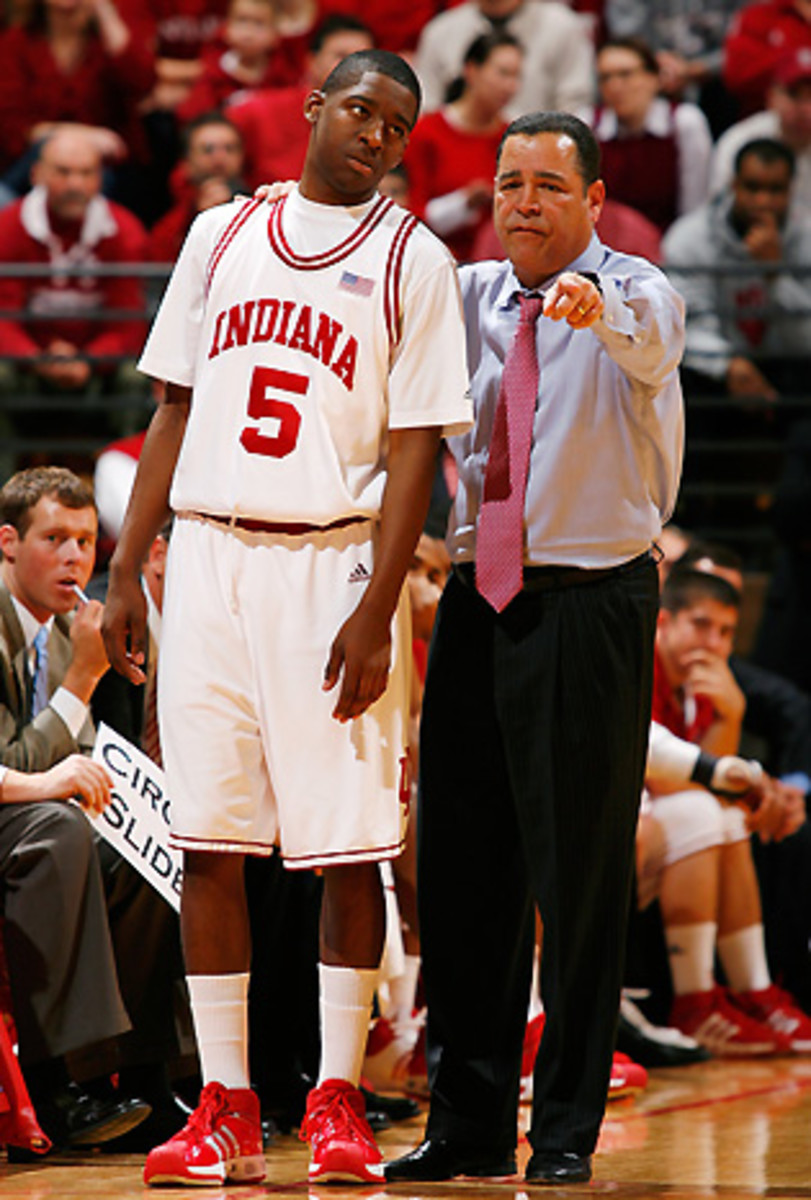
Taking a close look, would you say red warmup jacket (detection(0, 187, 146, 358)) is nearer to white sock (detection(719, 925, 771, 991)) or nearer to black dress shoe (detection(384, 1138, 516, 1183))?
white sock (detection(719, 925, 771, 991))

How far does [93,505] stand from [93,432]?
11.0 ft

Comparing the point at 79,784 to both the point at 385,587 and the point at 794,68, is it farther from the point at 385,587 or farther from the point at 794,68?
the point at 794,68

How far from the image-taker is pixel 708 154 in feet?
29.6

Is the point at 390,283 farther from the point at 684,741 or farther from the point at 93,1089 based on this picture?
the point at 684,741

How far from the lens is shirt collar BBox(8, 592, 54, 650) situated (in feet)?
15.2

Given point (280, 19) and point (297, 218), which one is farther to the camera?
point (280, 19)

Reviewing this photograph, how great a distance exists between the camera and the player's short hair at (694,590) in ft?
20.4

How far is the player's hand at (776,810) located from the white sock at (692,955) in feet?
1.08

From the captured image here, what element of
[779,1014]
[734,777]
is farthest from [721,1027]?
[734,777]

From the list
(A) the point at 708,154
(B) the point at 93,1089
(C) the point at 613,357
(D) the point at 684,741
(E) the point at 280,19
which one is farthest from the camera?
(E) the point at 280,19

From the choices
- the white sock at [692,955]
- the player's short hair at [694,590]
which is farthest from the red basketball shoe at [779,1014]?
the player's short hair at [694,590]

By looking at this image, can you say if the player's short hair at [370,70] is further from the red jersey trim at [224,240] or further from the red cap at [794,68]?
the red cap at [794,68]

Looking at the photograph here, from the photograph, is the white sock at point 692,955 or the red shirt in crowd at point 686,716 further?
the red shirt in crowd at point 686,716

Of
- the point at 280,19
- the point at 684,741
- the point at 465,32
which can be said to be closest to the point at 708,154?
the point at 465,32
